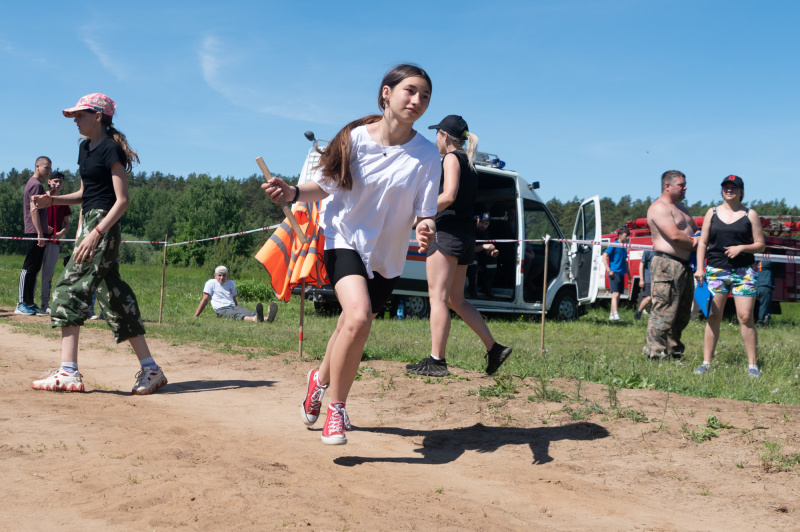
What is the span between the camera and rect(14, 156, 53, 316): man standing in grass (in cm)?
1098

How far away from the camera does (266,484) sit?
3.26 metres

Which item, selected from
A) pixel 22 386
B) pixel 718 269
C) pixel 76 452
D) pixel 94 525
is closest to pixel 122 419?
pixel 76 452

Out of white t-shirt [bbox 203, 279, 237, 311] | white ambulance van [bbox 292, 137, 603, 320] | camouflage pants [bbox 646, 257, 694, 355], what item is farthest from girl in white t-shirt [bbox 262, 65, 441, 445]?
white t-shirt [bbox 203, 279, 237, 311]

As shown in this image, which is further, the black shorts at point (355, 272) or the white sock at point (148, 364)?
the white sock at point (148, 364)

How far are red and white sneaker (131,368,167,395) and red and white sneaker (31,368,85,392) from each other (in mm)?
379

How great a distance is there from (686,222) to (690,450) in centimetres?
408

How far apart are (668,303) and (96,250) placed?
548 cm

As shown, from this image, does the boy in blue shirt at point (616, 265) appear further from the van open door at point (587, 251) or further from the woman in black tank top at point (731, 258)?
the woman in black tank top at point (731, 258)

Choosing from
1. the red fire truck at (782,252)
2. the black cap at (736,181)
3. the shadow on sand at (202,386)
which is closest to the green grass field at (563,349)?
the shadow on sand at (202,386)

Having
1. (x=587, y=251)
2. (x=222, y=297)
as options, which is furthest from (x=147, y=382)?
(x=587, y=251)

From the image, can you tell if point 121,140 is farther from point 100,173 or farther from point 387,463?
point 387,463

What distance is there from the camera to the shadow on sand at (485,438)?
4145 mm

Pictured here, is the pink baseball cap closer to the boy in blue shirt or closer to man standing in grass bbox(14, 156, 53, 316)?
man standing in grass bbox(14, 156, 53, 316)

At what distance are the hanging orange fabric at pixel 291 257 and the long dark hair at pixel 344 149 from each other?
120 inches
